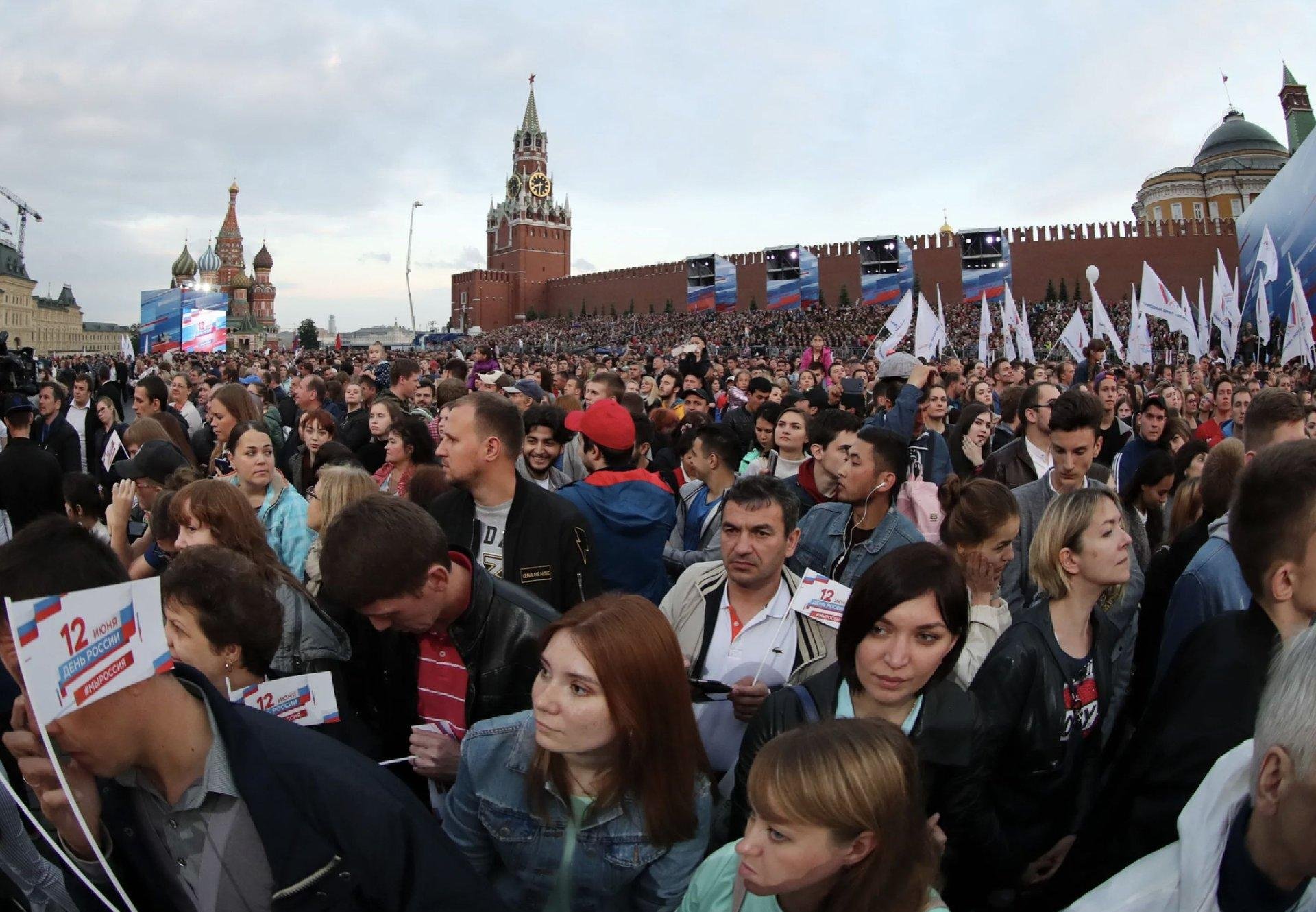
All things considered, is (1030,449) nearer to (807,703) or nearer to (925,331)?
(807,703)

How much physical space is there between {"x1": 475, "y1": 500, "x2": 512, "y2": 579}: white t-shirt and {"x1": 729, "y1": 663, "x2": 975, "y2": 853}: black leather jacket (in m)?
1.22

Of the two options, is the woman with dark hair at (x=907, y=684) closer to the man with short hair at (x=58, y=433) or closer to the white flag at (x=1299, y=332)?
the man with short hair at (x=58, y=433)

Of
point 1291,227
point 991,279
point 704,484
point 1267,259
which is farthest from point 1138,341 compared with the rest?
point 991,279

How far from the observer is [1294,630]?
5.45 feet

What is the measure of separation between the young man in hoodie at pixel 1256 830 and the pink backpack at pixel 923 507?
2287 mm

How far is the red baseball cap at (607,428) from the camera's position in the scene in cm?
350

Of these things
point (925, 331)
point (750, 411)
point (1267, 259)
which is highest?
point (1267, 259)

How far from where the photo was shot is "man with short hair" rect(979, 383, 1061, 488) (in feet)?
14.2

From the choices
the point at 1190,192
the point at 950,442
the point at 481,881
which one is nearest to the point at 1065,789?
the point at 481,881

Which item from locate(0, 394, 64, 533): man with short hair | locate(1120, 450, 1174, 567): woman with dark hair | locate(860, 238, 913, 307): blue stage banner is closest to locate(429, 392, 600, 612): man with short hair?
locate(1120, 450, 1174, 567): woman with dark hair

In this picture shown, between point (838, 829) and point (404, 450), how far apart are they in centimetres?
308

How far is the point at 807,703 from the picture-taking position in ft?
6.30

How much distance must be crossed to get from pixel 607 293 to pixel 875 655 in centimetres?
5942

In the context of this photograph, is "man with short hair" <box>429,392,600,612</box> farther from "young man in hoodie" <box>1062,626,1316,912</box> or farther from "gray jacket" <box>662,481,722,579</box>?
"young man in hoodie" <box>1062,626,1316,912</box>
